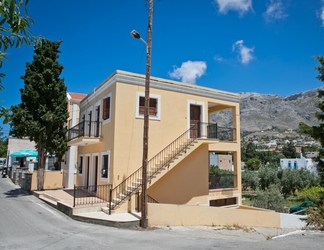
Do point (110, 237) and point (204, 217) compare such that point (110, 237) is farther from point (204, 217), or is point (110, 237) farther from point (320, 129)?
point (320, 129)

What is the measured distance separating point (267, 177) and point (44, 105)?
2920 cm

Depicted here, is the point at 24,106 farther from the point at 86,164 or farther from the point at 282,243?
the point at 282,243

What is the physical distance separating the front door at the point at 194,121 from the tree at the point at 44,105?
26.2 feet

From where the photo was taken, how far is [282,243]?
7738 millimetres

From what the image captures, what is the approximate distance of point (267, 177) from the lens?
35.2 meters

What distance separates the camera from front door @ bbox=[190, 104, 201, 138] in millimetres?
16462

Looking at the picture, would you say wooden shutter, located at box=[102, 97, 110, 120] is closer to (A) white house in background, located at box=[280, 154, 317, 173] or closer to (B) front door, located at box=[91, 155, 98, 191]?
(B) front door, located at box=[91, 155, 98, 191]

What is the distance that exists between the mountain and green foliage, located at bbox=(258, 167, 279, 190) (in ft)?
309

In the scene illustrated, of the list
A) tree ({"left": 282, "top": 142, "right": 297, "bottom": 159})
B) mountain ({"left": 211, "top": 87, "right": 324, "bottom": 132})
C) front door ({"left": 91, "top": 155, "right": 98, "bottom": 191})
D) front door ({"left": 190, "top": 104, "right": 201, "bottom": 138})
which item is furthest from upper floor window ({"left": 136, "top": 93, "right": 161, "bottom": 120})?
mountain ({"left": 211, "top": 87, "right": 324, "bottom": 132})

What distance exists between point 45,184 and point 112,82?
10393mm

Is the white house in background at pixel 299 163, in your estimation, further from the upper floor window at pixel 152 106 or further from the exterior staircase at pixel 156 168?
the upper floor window at pixel 152 106

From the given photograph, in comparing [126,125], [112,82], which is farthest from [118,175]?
[112,82]

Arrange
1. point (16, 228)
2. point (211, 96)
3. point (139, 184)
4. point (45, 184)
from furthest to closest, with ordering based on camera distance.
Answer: point (45, 184), point (211, 96), point (139, 184), point (16, 228)

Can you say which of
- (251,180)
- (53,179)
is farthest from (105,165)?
(251,180)
